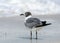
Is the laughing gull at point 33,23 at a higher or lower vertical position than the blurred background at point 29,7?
lower

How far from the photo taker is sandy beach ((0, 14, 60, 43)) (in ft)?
18.9

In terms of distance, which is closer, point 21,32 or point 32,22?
point 32,22

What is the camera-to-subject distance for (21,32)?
20.7 ft

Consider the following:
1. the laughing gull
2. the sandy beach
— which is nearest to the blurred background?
the sandy beach

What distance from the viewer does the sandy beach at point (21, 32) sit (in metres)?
5.76

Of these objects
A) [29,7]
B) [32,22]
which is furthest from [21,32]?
[29,7]

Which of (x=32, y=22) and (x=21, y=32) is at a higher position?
(x=32, y=22)

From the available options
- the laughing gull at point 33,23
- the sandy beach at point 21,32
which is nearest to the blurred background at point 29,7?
the sandy beach at point 21,32

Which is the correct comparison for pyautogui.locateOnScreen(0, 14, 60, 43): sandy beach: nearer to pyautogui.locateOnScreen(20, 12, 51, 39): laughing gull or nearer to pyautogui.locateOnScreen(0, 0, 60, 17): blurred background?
pyautogui.locateOnScreen(20, 12, 51, 39): laughing gull

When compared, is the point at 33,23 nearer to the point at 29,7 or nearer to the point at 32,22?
the point at 32,22

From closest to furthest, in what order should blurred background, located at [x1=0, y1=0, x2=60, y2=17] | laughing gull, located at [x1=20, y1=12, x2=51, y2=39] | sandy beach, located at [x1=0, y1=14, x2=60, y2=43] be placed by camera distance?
sandy beach, located at [x1=0, y1=14, x2=60, y2=43]
laughing gull, located at [x1=20, y1=12, x2=51, y2=39]
blurred background, located at [x1=0, y1=0, x2=60, y2=17]

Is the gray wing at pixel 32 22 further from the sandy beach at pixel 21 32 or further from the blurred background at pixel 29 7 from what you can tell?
the blurred background at pixel 29 7

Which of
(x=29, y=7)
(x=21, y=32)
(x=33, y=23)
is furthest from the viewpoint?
(x=29, y=7)

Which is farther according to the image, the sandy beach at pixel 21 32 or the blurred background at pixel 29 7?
the blurred background at pixel 29 7
